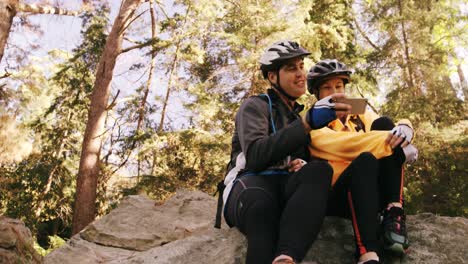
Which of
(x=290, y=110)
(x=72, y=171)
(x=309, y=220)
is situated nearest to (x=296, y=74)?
(x=290, y=110)

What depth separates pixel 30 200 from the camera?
12.8 meters

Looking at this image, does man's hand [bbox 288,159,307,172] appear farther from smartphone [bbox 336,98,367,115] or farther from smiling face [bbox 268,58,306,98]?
smiling face [bbox 268,58,306,98]

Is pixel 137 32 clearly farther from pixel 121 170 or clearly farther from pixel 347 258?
pixel 347 258

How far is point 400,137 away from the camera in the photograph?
2605 millimetres

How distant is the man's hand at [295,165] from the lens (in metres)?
2.71

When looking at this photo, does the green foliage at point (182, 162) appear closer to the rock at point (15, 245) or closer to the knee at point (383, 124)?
the rock at point (15, 245)

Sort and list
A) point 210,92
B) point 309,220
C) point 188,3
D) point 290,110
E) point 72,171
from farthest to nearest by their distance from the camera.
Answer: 1. point 72,171
2. point 210,92
3. point 188,3
4. point 290,110
5. point 309,220

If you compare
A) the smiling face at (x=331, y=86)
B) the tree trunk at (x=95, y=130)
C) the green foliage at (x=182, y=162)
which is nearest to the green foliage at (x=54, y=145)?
the tree trunk at (x=95, y=130)

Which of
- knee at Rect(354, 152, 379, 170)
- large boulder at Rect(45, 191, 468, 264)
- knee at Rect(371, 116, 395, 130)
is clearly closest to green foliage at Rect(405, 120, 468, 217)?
large boulder at Rect(45, 191, 468, 264)

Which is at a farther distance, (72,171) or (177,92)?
(72,171)

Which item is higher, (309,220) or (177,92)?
(177,92)

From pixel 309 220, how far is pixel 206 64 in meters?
11.5

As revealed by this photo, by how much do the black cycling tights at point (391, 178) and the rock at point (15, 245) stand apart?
313 cm

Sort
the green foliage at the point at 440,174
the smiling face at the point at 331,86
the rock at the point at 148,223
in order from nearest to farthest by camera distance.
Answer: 1. the smiling face at the point at 331,86
2. the rock at the point at 148,223
3. the green foliage at the point at 440,174
